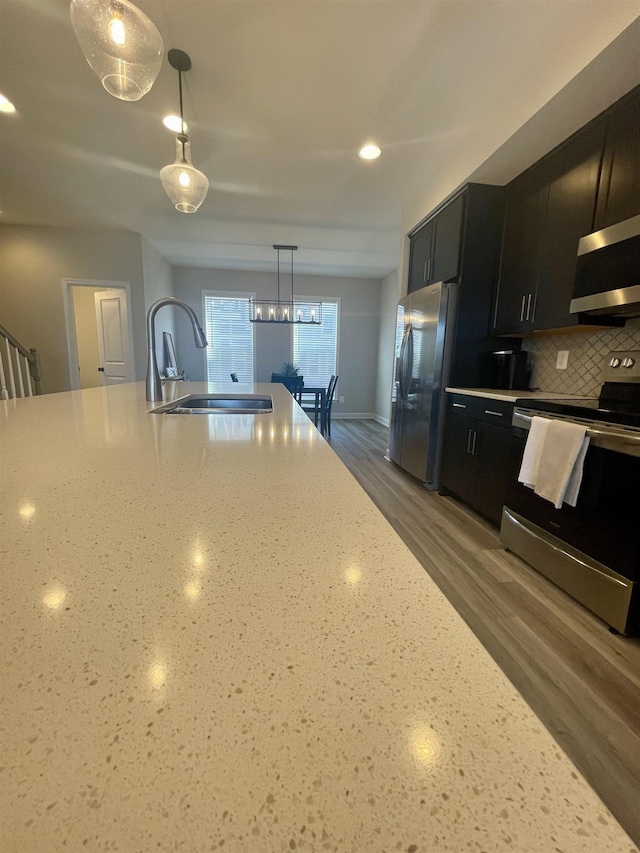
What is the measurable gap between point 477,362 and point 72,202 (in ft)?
14.8

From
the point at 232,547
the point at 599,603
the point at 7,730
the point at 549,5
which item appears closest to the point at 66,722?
the point at 7,730

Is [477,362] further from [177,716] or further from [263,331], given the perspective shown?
[263,331]

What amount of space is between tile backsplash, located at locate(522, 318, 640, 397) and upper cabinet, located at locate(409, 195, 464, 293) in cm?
89

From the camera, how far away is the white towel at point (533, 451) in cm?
176

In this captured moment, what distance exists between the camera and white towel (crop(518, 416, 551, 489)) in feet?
5.78

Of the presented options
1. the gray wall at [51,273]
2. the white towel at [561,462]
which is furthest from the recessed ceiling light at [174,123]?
the white towel at [561,462]

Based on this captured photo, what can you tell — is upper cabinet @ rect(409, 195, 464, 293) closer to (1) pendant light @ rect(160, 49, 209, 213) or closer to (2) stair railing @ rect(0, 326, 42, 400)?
(1) pendant light @ rect(160, 49, 209, 213)

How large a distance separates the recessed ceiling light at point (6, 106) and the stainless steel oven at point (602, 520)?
3.87m

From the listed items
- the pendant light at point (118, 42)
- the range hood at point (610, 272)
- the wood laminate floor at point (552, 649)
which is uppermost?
the pendant light at point (118, 42)

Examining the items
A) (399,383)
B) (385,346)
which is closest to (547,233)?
(399,383)

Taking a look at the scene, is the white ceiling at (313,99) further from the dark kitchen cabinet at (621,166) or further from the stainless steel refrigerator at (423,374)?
the stainless steel refrigerator at (423,374)

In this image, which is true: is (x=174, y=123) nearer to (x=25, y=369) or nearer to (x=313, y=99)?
(x=313, y=99)

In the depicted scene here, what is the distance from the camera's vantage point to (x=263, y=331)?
21.1ft

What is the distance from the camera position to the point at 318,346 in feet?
21.9
